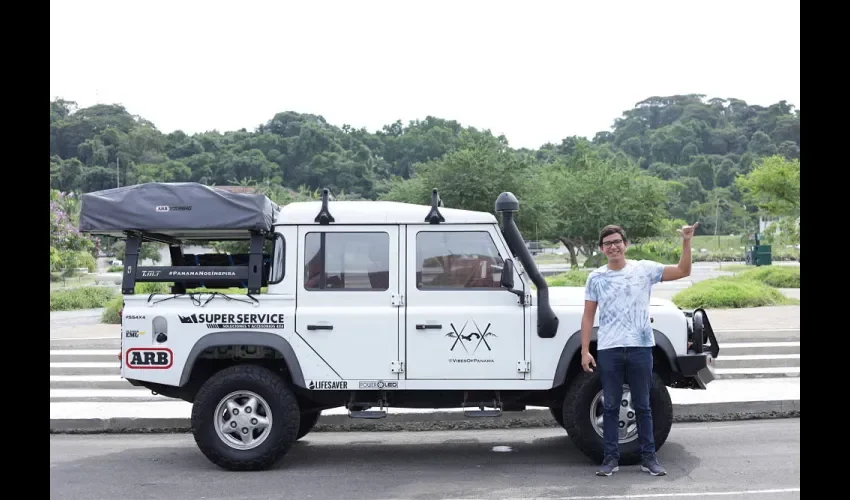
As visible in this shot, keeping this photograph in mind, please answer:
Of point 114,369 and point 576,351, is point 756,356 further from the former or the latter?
point 114,369

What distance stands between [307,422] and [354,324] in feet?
5.58

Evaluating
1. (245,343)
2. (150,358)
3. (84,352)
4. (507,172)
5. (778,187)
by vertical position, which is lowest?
(84,352)

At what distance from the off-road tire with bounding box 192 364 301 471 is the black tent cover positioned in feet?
4.12

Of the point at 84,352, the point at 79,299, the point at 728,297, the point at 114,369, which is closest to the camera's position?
the point at 114,369

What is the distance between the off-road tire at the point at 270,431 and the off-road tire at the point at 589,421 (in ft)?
7.31

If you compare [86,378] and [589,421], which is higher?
[589,421]

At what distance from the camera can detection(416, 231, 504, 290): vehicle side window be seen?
7.41 metres

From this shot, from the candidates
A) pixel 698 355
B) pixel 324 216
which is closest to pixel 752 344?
pixel 698 355

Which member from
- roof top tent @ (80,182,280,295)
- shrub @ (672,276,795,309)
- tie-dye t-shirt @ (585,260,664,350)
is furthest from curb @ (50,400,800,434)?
shrub @ (672,276,795,309)

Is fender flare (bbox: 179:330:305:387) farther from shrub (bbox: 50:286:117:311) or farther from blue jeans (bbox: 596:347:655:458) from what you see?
shrub (bbox: 50:286:117:311)

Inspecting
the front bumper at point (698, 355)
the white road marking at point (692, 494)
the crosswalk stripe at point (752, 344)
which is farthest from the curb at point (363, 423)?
the crosswalk stripe at point (752, 344)

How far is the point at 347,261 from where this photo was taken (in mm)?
7500
